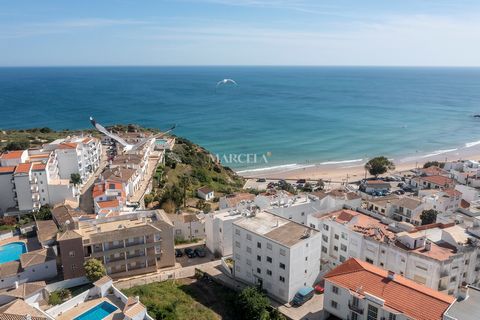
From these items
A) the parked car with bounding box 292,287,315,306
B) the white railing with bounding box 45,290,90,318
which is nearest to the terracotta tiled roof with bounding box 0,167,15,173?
the white railing with bounding box 45,290,90,318

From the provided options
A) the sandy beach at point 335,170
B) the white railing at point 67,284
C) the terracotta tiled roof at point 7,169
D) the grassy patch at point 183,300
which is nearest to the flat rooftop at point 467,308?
the grassy patch at point 183,300

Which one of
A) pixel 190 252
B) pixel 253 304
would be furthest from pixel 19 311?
pixel 190 252

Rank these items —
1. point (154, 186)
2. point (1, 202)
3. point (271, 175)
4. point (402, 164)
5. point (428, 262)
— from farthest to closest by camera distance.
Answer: point (402, 164)
point (271, 175)
point (154, 186)
point (1, 202)
point (428, 262)

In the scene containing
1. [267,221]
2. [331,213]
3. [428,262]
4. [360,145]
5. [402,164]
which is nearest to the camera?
[428,262]

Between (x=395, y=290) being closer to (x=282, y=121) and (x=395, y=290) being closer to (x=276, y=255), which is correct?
(x=276, y=255)

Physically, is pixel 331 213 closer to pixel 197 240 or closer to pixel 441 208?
pixel 197 240

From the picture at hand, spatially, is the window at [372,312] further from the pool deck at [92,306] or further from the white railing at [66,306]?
the white railing at [66,306]

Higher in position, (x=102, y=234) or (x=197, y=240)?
(x=102, y=234)

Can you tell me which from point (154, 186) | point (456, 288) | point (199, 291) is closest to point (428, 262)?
point (456, 288)
